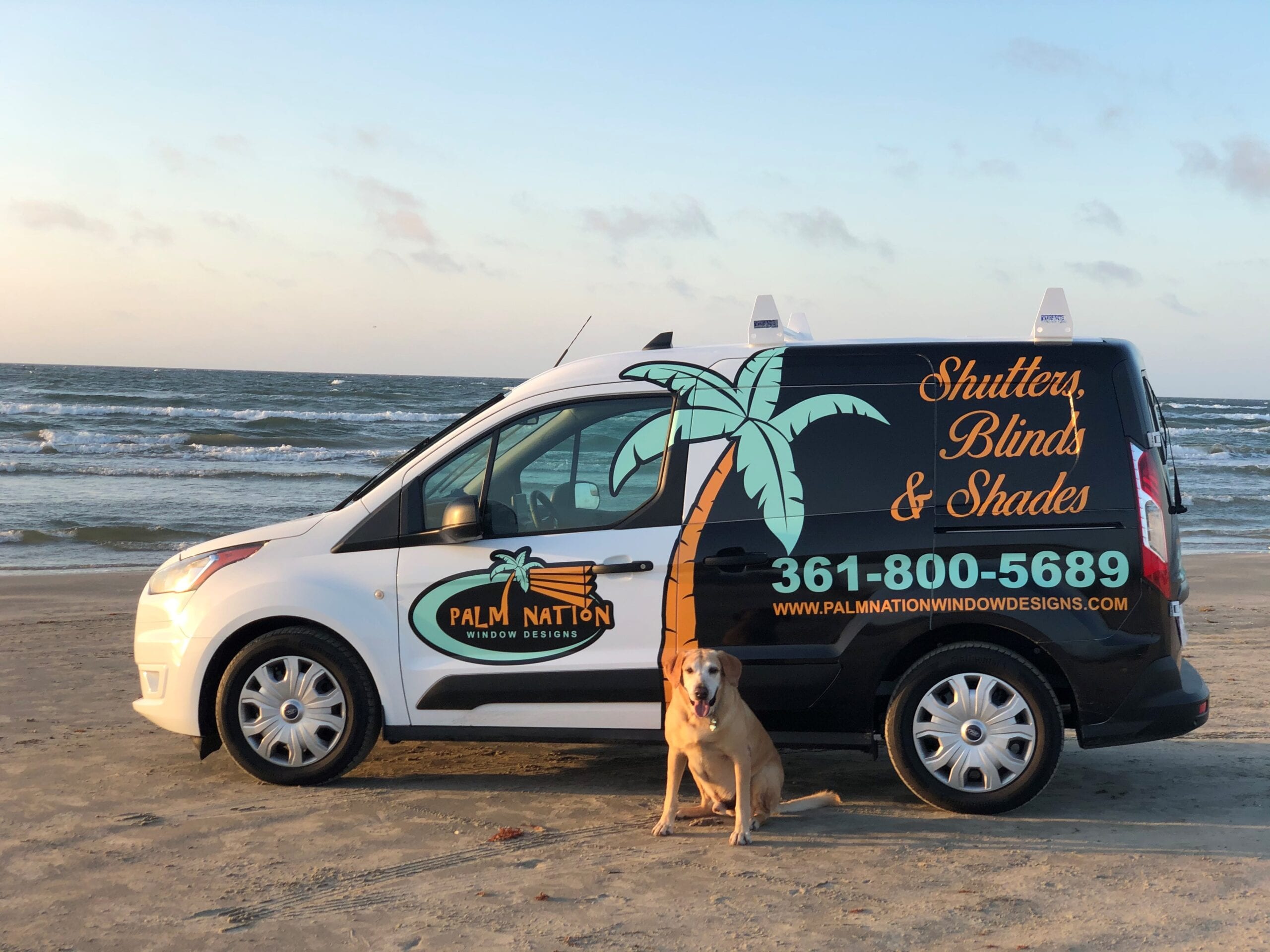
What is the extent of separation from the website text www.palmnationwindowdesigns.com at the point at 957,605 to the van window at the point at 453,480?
58.2 inches

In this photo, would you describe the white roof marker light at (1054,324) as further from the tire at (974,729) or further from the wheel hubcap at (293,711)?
the wheel hubcap at (293,711)

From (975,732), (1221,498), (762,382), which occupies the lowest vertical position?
(975,732)

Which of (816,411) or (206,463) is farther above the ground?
(816,411)

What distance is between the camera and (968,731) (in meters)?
4.78

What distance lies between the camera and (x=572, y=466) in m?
5.11

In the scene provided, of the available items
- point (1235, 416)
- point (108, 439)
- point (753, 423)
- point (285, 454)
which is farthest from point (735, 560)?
point (1235, 416)

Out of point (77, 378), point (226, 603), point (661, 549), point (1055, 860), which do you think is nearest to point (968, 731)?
point (1055, 860)

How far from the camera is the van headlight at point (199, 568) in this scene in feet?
17.2

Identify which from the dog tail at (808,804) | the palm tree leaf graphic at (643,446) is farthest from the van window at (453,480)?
the dog tail at (808,804)

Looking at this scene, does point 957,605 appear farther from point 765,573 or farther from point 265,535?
point 265,535

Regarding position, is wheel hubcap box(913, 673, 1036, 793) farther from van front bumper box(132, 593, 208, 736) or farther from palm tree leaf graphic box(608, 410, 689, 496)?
van front bumper box(132, 593, 208, 736)

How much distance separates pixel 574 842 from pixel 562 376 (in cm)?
207

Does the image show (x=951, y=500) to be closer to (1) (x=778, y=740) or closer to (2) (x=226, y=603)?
(1) (x=778, y=740)

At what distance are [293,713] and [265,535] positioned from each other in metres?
0.85
